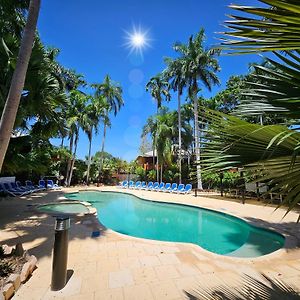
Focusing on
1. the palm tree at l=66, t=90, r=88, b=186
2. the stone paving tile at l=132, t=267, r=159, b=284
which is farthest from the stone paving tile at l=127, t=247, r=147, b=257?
the palm tree at l=66, t=90, r=88, b=186

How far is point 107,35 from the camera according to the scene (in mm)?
10406

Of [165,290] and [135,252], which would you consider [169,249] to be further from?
[165,290]

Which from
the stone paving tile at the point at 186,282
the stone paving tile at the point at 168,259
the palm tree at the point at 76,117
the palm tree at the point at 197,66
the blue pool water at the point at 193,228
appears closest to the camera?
the stone paving tile at the point at 186,282

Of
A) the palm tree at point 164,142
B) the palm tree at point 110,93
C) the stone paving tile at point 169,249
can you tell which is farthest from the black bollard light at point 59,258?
the palm tree at point 110,93

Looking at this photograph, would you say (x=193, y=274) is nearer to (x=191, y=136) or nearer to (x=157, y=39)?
(x=157, y=39)

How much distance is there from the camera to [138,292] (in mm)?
3650

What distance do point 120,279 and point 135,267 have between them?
22.6 inches

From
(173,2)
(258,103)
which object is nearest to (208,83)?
(173,2)

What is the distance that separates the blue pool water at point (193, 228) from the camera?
294 inches

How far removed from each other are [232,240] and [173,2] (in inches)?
317

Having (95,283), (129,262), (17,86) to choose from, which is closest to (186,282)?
(129,262)

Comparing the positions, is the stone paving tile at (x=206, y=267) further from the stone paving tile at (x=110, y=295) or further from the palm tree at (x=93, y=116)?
the palm tree at (x=93, y=116)

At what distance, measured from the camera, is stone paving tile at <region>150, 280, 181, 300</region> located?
11.6 ft

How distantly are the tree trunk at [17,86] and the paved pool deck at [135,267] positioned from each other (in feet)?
7.79
